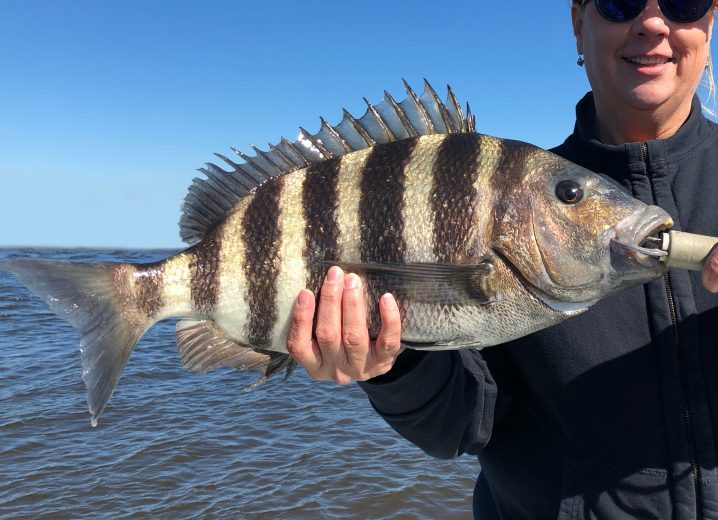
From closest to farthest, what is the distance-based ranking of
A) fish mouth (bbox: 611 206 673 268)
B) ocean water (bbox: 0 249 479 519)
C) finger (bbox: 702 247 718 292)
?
finger (bbox: 702 247 718 292) < fish mouth (bbox: 611 206 673 268) < ocean water (bbox: 0 249 479 519)

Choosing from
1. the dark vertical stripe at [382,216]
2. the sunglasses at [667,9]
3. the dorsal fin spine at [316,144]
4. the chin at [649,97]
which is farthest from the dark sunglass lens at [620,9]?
the dorsal fin spine at [316,144]

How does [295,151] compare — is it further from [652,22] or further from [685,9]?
[685,9]

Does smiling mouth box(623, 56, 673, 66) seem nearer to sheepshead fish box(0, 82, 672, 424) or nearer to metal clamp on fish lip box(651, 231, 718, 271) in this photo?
sheepshead fish box(0, 82, 672, 424)

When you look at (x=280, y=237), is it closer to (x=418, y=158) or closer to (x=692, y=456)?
(x=418, y=158)

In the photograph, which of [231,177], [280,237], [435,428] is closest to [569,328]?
[435,428]

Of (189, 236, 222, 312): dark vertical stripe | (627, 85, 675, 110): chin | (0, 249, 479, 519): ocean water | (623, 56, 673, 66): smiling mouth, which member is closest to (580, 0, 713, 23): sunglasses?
(623, 56, 673, 66): smiling mouth

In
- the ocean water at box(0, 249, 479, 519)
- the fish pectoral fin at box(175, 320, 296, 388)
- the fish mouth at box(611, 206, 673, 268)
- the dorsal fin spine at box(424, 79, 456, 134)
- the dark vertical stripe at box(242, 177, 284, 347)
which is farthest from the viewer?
the ocean water at box(0, 249, 479, 519)

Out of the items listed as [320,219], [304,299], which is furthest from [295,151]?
[304,299]
